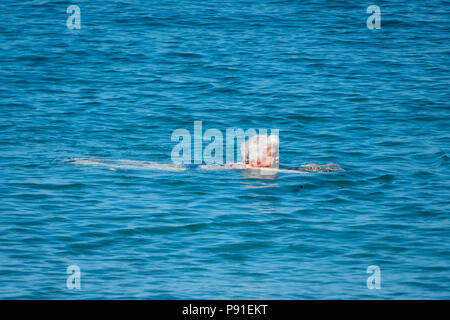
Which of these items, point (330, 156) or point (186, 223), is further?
point (330, 156)

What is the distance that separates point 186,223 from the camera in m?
10.0

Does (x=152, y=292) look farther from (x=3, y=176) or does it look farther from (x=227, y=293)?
(x=3, y=176)

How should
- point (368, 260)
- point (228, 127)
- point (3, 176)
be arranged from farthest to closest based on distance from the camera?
1. point (228, 127)
2. point (3, 176)
3. point (368, 260)

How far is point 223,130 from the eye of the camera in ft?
49.1

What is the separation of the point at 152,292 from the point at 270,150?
5.08 metres

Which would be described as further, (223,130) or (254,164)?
(223,130)

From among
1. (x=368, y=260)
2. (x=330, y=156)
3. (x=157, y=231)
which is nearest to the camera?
(x=368, y=260)

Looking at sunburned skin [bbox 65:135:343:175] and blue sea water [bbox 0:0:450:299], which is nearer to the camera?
blue sea water [bbox 0:0:450:299]

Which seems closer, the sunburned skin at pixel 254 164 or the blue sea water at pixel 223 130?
the blue sea water at pixel 223 130

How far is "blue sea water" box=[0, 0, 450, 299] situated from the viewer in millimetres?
8609

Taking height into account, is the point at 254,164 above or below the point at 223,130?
below

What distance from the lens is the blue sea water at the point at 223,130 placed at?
8.61 metres
